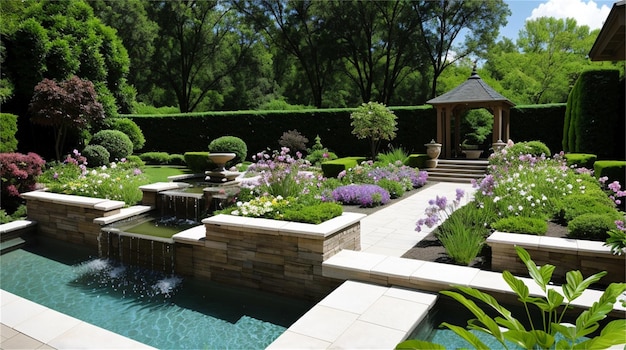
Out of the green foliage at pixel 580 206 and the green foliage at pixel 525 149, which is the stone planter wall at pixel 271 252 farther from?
the green foliage at pixel 525 149

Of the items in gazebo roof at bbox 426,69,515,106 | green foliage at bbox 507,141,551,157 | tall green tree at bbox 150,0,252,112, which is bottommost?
green foliage at bbox 507,141,551,157

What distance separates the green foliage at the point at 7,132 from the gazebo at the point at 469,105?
13785mm

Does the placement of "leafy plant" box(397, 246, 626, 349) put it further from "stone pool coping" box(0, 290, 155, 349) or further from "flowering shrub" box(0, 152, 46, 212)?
"flowering shrub" box(0, 152, 46, 212)

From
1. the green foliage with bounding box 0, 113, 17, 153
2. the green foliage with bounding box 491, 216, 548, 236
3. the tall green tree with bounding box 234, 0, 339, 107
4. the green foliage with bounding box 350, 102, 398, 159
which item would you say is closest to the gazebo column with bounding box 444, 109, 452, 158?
the green foliage with bounding box 350, 102, 398, 159

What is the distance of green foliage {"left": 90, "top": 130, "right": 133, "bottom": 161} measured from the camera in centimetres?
1414

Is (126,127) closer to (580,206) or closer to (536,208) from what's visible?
(536,208)

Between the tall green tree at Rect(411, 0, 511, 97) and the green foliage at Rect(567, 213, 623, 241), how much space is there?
79.7 ft

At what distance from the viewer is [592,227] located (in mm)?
4719

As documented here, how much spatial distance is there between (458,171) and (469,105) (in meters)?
3.53

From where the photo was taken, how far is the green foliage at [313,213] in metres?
5.18

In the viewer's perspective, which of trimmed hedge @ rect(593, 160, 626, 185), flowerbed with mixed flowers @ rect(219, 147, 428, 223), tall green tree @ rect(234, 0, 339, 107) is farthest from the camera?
tall green tree @ rect(234, 0, 339, 107)

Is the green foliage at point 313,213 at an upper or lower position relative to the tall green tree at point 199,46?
lower

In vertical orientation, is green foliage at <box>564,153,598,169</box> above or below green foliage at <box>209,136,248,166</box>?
below

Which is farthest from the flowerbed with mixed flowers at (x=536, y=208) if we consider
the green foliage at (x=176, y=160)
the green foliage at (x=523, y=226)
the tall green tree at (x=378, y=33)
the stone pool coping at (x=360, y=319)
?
the tall green tree at (x=378, y=33)
